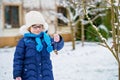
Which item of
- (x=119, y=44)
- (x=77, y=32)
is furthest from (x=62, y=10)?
(x=119, y=44)

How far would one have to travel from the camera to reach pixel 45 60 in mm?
4602

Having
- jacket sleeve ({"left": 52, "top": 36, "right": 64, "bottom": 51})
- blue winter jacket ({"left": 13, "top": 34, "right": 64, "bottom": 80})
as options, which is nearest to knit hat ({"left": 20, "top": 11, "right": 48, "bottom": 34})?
blue winter jacket ({"left": 13, "top": 34, "right": 64, "bottom": 80})

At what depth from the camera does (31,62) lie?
454cm

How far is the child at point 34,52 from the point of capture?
4.52 m

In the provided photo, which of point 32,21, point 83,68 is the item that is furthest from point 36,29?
point 83,68

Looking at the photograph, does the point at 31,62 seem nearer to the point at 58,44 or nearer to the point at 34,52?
the point at 34,52

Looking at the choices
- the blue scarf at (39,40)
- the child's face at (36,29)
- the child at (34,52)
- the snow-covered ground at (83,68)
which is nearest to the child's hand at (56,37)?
the child at (34,52)

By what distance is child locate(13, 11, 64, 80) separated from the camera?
4516 mm

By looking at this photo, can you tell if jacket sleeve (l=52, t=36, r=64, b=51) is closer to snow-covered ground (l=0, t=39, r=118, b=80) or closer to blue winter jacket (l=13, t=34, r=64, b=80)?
blue winter jacket (l=13, t=34, r=64, b=80)

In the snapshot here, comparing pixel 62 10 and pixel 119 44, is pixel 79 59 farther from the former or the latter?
pixel 62 10

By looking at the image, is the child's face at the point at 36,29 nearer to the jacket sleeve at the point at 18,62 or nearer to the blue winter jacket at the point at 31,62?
the blue winter jacket at the point at 31,62

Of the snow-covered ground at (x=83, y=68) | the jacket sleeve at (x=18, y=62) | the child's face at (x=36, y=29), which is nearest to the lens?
the jacket sleeve at (x=18, y=62)

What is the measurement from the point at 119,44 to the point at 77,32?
16003 millimetres

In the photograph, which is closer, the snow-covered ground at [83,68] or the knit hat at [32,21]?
the knit hat at [32,21]
